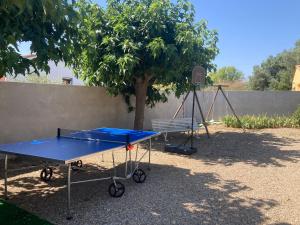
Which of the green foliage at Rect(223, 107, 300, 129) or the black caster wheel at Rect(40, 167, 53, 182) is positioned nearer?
the black caster wheel at Rect(40, 167, 53, 182)

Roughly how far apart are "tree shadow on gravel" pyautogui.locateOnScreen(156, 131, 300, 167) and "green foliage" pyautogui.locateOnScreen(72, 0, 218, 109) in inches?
99.1

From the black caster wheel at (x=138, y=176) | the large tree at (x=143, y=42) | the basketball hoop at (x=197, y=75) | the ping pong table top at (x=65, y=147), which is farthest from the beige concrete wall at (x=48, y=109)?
the basketball hoop at (x=197, y=75)

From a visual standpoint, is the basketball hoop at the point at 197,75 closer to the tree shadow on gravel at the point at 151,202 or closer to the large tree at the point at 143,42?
the large tree at the point at 143,42

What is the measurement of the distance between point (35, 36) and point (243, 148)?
24.5 feet

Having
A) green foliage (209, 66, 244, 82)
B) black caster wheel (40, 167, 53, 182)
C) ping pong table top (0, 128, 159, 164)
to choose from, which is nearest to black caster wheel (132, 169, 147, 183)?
ping pong table top (0, 128, 159, 164)

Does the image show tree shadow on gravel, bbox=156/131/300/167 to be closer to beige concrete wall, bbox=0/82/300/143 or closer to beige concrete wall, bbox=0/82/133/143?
beige concrete wall, bbox=0/82/300/143

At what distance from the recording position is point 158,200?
541 centimetres

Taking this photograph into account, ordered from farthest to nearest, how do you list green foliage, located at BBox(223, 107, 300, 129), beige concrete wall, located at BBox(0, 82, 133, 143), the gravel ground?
green foliage, located at BBox(223, 107, 300, 129) < beige concrete wall, located at BBox(0, 82, 133, 143) < the gravel ground

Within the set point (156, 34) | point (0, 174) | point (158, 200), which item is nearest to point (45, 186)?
point (0, 174)

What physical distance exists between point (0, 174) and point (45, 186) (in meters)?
1.38

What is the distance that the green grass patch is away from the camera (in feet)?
14.3

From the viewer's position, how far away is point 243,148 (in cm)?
1028

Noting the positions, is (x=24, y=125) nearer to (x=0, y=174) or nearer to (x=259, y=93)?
(x=0, y=174)

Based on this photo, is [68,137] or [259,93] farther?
[259,93]
